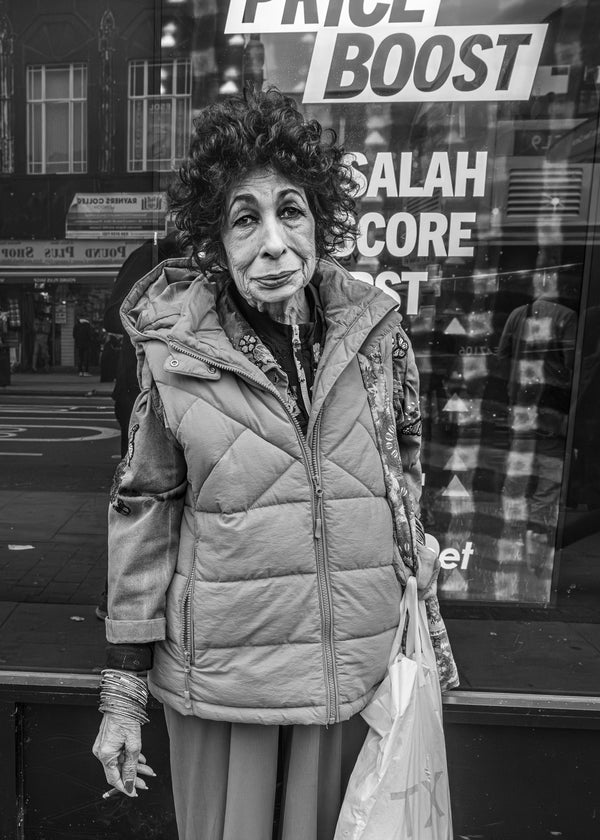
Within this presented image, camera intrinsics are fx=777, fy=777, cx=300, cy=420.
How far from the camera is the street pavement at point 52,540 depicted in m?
3.28

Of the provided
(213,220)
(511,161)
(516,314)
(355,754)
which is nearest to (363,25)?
(511,161)

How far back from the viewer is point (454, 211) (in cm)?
314

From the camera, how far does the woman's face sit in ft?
5.58

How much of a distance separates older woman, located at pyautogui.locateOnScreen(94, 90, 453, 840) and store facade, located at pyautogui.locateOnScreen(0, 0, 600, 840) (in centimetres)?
130

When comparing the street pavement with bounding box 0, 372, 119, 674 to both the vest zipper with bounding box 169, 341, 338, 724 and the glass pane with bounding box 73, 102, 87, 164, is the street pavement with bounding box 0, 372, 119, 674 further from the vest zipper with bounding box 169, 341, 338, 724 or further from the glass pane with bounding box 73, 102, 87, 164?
the vest zipper with bounding box 169, 341, 338, 724

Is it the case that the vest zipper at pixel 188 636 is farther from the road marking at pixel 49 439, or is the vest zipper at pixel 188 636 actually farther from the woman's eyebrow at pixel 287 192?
the road marking at pixel 49 439

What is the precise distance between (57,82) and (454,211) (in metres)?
1.68

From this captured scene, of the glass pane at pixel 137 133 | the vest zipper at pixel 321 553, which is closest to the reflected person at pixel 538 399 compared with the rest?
the glass pane at pixel 137 133

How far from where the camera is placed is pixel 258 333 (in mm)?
1819

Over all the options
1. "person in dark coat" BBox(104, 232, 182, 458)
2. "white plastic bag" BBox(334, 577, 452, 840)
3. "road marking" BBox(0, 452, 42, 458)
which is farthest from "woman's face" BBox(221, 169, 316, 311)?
"road marking" BBox(0, 452, 42, 458)

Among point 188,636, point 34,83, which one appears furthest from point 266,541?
point 34,83

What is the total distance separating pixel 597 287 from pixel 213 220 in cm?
202

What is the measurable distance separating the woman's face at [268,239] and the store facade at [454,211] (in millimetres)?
1417

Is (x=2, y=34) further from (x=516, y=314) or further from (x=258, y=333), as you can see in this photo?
(x=516, y=314)
